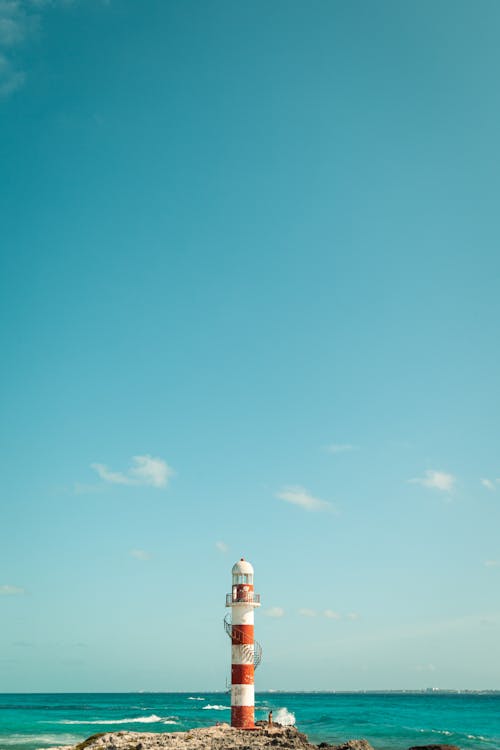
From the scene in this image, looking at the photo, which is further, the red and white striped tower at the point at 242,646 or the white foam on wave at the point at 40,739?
the white foam on wave at the point at 40,739

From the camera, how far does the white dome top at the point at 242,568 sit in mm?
26688

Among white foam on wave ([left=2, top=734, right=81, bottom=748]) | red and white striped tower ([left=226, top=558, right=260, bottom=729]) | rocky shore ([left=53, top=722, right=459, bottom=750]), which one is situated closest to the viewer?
rocky shore ([left=53, top=722, right=459, bottom=750])

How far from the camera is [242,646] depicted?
2584 centimetres

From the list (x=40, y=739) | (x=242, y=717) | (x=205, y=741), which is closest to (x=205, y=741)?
(x=205, y=741)

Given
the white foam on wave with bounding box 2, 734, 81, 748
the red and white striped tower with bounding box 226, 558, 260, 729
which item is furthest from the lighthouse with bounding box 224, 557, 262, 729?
the white foam on wave with bounding box 2, 734, 81, 748

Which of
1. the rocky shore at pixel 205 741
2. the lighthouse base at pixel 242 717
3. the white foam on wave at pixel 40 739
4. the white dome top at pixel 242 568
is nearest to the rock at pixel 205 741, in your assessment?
the rocky shore at pixel 205 741

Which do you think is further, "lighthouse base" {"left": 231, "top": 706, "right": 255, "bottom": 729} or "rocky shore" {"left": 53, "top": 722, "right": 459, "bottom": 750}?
"lighthouse base" {"left": 231, "top": 706, "right": 255, "bottom": 729}

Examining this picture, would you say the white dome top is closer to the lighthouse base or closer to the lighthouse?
the lighthouse

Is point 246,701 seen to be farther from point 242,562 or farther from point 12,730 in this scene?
point 12,730

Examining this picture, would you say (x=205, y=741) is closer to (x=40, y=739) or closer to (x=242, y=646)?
(x=242, y=646)

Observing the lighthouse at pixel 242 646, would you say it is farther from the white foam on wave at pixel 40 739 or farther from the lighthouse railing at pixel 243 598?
the white foam on wave at pixel 40 739

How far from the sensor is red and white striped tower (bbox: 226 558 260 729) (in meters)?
25.8

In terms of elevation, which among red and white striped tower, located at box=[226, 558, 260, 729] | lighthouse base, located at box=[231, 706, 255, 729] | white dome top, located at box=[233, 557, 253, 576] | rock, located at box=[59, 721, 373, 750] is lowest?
rock, located at box=[59, 721, 373, 750]

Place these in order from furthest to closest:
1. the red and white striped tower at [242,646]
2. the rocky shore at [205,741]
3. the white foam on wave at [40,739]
→ the white foam on wave at [40,739] → the red and white striped tower at [242,646] → the rocky shore at [205,741]
